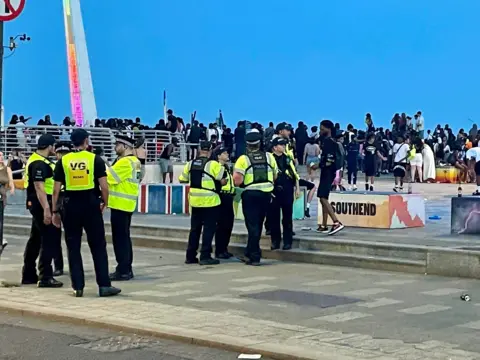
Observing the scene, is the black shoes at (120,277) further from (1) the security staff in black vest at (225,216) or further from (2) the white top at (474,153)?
(2) the white top at (474,153)

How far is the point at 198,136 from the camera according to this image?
1325 inches

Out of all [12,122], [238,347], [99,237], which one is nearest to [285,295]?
[99,237]

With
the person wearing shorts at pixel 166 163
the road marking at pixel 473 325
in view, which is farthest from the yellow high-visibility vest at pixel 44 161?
the person wearing shorts at pixel 166 163

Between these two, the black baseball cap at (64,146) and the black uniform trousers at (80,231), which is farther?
the black baseball cap at (64,146)

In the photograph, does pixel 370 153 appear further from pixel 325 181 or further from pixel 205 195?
pixel 205 195

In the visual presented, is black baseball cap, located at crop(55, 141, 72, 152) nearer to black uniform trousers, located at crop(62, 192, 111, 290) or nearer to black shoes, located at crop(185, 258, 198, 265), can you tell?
black uniform trousers, located at crop(62, 192, 111, 290)

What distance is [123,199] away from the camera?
39.2ft

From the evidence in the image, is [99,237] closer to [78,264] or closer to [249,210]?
[78,264]

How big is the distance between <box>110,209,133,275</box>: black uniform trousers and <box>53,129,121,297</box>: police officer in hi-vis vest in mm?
1285

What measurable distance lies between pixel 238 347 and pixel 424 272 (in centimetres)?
527

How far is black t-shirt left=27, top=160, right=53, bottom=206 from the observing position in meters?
11.2

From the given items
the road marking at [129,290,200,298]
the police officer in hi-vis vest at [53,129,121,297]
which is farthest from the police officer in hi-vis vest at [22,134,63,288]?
the road marking at [129,290,200,298]

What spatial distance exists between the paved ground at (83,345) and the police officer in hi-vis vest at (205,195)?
14.5 feet

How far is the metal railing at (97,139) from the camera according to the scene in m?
26.4
